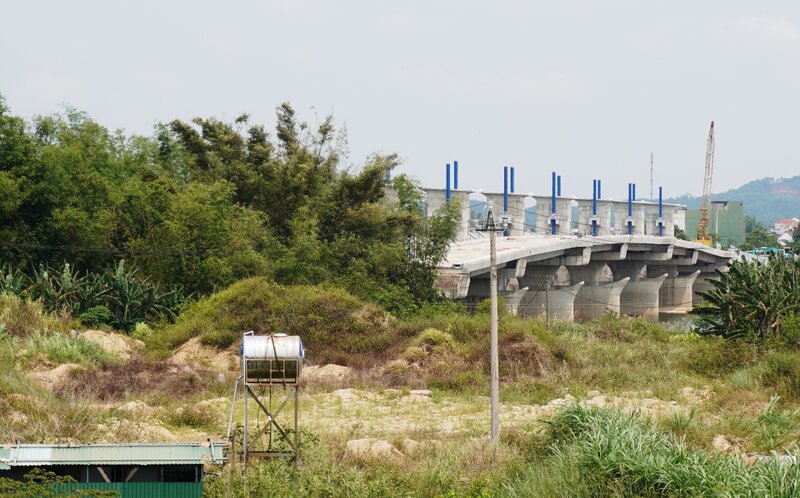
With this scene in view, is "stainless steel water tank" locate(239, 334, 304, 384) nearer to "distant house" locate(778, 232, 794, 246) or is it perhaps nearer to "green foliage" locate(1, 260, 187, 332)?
"green foliage" locate(1, 260, 187, 332)

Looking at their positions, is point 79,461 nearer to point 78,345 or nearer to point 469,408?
point 469,408

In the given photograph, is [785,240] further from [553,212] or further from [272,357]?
[272,357]

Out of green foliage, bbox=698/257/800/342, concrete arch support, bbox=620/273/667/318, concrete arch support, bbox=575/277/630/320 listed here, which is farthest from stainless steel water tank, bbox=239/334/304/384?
concrete arch support, bbox=620/273/667/318

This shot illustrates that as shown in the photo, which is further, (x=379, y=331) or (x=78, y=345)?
(x=379, y=331)

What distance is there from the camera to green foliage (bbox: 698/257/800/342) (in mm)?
33062

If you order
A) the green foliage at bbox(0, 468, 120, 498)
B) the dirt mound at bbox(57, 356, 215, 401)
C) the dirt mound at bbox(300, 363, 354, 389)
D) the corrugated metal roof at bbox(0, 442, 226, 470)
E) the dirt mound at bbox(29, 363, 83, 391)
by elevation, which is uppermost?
the corrugated metal roof at bbox(0, 442, 226, 470)

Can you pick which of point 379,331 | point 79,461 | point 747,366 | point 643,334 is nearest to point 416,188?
point 643,334

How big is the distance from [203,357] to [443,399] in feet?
26.5

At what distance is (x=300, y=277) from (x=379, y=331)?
9.16m

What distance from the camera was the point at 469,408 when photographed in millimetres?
25484

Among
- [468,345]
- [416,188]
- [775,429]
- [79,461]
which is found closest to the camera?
[79,461]

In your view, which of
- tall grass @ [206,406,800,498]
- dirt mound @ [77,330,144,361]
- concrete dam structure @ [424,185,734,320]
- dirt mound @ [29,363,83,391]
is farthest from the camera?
concrete dam structure @ [424,185,734,320]

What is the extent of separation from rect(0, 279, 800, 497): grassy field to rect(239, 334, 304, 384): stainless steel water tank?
1403 mm

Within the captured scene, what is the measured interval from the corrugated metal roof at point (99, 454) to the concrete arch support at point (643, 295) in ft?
269
